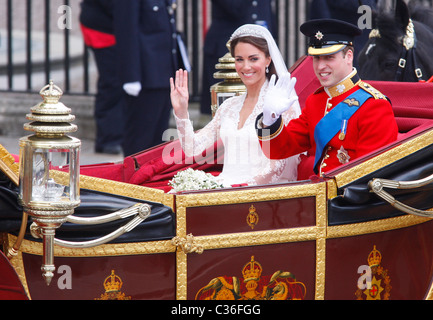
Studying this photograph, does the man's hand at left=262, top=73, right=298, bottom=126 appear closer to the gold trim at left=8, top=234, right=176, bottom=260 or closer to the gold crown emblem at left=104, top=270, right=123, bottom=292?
the gold trim at left=8, top=234, right=176, bottom=260

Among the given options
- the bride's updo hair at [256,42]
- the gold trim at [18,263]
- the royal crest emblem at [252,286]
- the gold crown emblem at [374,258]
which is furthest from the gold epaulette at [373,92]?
the gold trim at [18,263]

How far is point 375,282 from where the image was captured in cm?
359

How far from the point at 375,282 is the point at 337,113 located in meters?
0.71

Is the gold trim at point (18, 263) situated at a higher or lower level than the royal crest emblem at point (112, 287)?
higher

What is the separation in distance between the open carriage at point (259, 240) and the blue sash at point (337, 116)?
253mm

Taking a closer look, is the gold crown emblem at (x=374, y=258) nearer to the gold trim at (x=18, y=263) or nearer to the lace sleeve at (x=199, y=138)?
the lace sleeve at (x=199, y=138)

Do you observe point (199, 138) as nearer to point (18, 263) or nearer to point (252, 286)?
point (252, 286)

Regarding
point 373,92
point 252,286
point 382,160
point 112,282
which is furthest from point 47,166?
point 373,92

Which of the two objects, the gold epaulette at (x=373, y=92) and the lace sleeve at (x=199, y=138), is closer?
the gold epaulette at (x=373, y=92)

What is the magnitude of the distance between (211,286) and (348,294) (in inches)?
22.6

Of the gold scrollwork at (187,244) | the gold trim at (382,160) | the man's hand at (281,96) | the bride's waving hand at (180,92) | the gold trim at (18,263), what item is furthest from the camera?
the bride's waving hand at (180,92)

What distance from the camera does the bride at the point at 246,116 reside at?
4004mm

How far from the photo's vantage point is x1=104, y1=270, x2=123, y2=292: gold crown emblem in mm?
3215

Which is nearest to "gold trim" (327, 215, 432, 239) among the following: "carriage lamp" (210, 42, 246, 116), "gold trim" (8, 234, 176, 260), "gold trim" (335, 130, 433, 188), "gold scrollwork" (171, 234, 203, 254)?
"gold trim" (335, 130, 433, 188)
